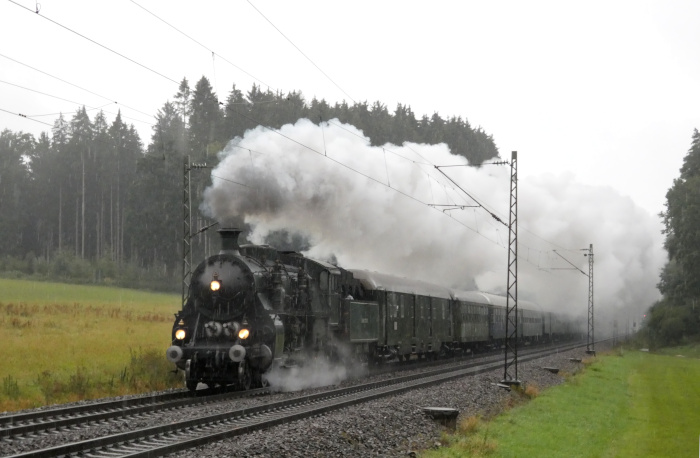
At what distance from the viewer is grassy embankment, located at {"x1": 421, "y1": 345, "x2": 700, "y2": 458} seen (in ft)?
47.9

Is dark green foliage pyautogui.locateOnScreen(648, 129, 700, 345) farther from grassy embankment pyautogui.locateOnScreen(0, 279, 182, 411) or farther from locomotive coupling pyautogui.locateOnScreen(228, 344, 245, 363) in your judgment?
locomotive coupling pyautogui.locateOnScreen(228, 344, 245, 363)

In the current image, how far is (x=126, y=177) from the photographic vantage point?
88.1 metres

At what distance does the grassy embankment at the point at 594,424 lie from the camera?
1460 centimetres

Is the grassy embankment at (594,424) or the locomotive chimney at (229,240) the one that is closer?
the grassy embankment at (594,424)

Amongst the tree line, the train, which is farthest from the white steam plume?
the tree line

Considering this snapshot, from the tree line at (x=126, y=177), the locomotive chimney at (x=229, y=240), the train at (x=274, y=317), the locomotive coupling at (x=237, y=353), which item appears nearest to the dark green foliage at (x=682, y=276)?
the tree line at (x=126, y=177)

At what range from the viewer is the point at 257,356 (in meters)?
18.3

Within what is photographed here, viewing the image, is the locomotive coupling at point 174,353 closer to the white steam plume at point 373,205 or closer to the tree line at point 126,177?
the white steam plume at point 373,205

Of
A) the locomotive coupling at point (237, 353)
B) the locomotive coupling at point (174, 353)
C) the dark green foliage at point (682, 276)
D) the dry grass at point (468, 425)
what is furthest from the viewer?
the dark green foliage at point (682, 276)

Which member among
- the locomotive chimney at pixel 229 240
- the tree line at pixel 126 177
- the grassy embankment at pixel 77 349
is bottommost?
the grassy embankment at pixel 77 349

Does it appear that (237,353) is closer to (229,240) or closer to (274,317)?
(274,317)

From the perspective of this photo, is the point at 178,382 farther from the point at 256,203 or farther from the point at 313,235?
the point at 313,235

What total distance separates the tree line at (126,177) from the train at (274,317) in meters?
31.5

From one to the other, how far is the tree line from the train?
3155cm
